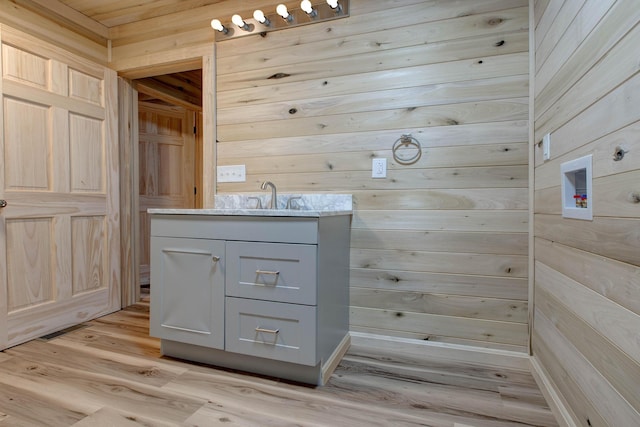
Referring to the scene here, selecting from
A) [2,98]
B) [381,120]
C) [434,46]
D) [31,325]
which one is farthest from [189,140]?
Answer: [434,46]

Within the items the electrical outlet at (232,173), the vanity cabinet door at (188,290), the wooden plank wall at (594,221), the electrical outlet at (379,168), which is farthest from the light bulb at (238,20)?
the wooden plank wall at (594,221)

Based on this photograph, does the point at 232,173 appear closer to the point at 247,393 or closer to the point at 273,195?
the point at 273,195

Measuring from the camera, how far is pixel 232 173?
7.41ft

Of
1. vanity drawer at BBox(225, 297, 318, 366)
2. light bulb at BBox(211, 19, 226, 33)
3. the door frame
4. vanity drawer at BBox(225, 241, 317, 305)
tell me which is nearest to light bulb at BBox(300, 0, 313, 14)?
light bulb at BBox(211, 19, 226, 33)

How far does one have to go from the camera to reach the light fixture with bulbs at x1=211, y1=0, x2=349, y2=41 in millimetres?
1979

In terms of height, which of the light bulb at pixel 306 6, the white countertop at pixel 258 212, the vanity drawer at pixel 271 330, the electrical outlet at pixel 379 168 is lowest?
the vanity drawer at pixel 271 330

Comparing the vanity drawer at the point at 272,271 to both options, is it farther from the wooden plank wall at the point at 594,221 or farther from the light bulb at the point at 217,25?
the light bulb at the point at 217,25

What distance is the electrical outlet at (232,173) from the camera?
223 cm

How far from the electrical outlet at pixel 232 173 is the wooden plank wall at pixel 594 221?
1.74m

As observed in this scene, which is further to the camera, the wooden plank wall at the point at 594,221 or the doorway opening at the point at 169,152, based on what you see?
the doorway opening at the point at 169,152

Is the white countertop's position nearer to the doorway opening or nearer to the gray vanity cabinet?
the gray vanity cabinet

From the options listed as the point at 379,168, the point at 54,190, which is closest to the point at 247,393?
the point at 379,168

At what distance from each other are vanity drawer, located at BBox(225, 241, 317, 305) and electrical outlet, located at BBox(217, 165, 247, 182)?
2.40 feet

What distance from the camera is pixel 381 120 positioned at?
6.30 feet
